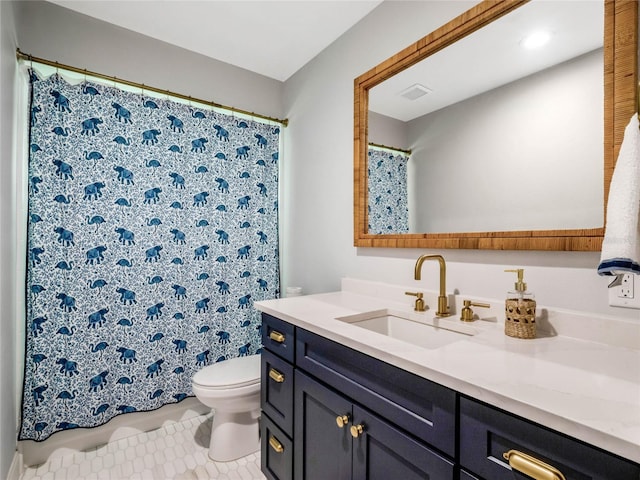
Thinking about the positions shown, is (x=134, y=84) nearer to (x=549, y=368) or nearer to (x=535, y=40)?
(x=535, y=40)

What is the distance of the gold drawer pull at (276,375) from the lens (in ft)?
4.64

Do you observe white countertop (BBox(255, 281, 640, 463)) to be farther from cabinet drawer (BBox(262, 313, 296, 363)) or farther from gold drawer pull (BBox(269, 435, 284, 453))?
gold drawer pull (BBox(269, 435, 284, 453))

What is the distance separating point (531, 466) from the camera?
1.97ft

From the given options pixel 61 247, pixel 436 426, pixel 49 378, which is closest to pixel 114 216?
pixel 61 247

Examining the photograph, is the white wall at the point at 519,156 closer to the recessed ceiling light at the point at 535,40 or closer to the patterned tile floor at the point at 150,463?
the recessed ceiling light at the point at 535,40

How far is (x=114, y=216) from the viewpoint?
193cm

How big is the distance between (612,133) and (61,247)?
2416 mm

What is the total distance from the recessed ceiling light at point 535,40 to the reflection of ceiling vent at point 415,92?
415mm

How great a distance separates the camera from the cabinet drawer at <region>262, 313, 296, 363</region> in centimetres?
136

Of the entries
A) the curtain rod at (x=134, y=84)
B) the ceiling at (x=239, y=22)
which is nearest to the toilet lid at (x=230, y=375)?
the curtain rod at (x=134, y=84)

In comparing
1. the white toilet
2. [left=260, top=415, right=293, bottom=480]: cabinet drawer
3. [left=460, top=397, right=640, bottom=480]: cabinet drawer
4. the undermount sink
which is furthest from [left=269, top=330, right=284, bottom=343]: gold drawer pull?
[left=460, top=397, right=640, bottom=480]: cabinet drawer

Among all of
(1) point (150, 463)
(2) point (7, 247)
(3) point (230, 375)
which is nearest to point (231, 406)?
(3) point (230, 375)

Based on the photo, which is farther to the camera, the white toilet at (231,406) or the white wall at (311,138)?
the white toilet at (231,406)

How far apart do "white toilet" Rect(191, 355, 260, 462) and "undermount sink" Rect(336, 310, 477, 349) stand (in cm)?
81
